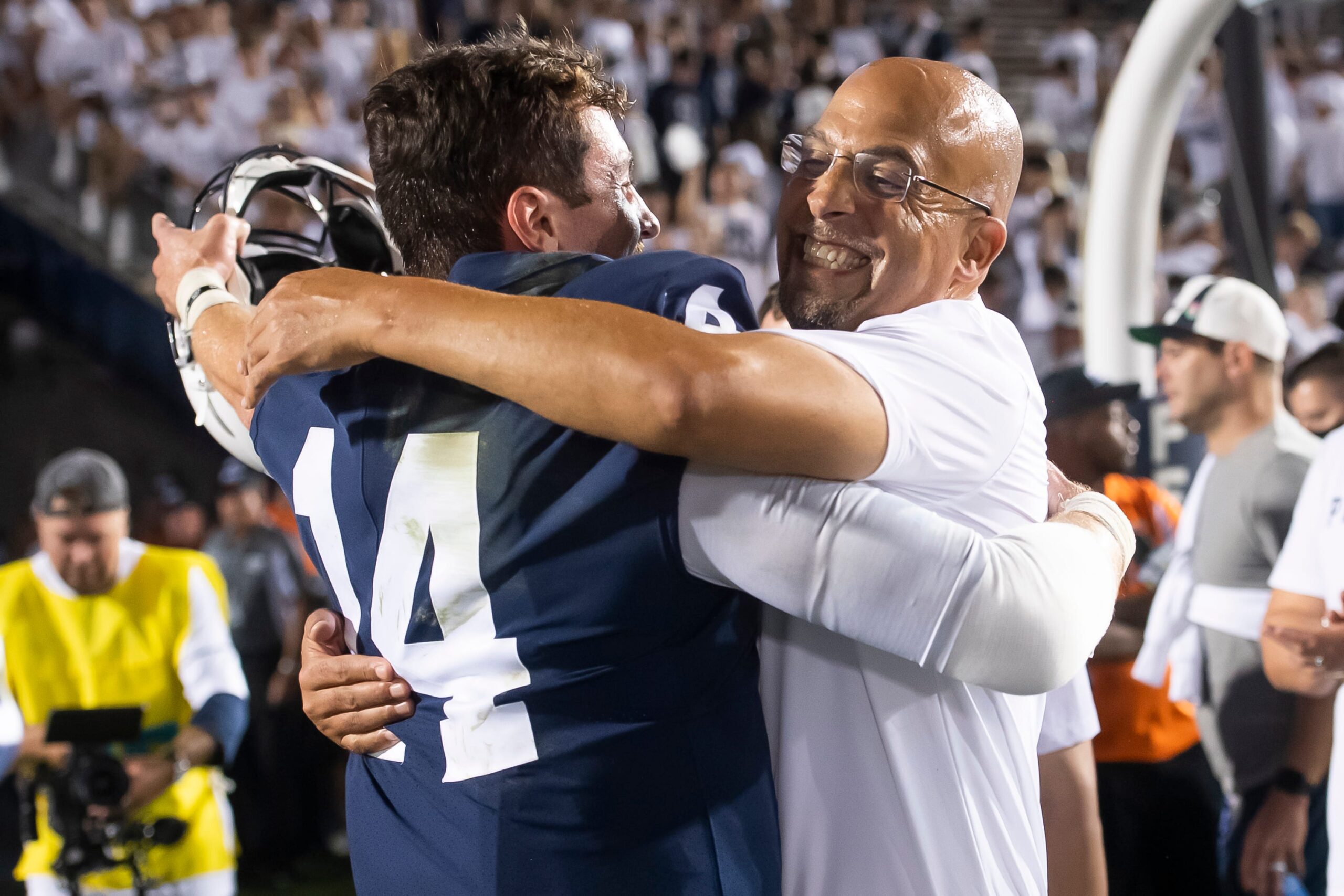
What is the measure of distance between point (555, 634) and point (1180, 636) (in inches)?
131

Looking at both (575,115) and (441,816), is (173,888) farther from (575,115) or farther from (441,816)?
(575,115)

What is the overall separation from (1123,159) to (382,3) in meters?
8.10

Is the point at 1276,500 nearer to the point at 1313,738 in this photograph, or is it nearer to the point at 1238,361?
the point at 1238,361

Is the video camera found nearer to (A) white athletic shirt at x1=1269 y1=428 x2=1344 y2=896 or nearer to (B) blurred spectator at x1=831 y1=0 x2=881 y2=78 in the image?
(A) white athletic shirt at x1=1269 y1=428 x2=1344 y2=896

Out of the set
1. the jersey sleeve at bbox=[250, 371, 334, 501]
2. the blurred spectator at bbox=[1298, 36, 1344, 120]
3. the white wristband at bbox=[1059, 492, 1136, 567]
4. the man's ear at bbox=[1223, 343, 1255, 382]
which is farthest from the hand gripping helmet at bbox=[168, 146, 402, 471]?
the blurred spectator at bbox=[1298, 36, 1344, 120]

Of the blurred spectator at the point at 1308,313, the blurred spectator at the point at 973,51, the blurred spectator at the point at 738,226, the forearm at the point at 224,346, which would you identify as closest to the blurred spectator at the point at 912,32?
the blurred spectator at the point at 973,51

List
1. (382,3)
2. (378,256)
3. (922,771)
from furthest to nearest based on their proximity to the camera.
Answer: (382,3) → (378,256) → (922,771)

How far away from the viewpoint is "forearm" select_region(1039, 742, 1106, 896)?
90.8 inches

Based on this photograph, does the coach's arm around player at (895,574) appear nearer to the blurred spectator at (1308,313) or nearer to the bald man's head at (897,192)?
the bald man's head at (897,192)

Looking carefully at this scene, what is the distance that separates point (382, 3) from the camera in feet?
35.2

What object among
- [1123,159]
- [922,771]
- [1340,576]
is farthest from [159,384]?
[922,771]

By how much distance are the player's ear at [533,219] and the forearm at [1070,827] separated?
4.62 feet

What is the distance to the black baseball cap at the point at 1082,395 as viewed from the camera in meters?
4.15

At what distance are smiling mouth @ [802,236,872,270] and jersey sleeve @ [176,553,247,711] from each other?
3188 mm
